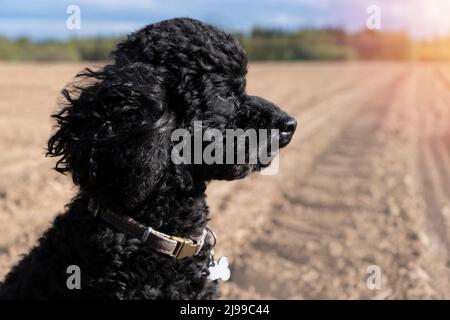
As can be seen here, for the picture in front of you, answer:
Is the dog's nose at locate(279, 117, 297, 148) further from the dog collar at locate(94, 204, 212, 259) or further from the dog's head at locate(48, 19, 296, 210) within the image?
the dog collar at locate(94, 204, 212, 259)

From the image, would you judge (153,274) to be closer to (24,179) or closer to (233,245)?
(233,245)

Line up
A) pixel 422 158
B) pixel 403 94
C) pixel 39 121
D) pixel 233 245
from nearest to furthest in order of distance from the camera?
pixel 233 245, pixel 422 158, pixel 39 121, pixel 403 94

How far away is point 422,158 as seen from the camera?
988 centimetres

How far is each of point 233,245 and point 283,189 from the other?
2133 millimetres

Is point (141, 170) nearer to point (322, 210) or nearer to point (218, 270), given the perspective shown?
point (218, 270)

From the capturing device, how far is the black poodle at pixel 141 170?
9.66ft

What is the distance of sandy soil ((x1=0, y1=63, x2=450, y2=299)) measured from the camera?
17.0 ft

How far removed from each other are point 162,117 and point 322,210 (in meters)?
4.14

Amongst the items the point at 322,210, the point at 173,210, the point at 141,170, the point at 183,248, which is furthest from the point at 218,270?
the point at 322,210

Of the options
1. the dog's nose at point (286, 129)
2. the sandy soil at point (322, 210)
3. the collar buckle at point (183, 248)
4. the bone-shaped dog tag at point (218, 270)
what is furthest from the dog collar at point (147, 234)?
the sandy soil at point (322, 210)

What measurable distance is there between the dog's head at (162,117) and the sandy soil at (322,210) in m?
1.93
